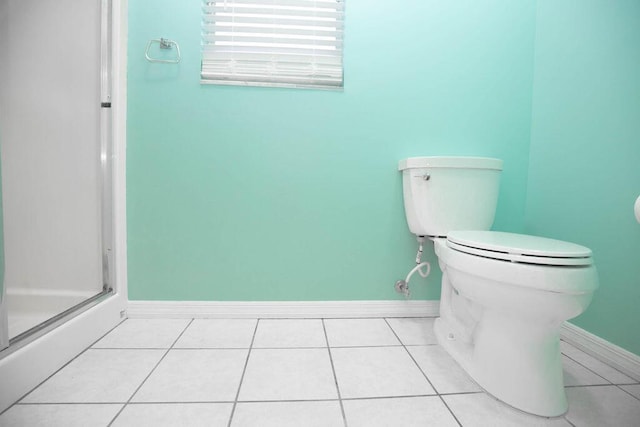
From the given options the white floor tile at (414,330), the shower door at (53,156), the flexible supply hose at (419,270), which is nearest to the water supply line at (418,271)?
the flexible supply hose at (419,270)

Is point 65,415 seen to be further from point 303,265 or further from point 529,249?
point 529,249

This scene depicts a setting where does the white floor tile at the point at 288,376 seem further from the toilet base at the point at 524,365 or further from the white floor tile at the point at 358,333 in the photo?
the toilet base at the point at 524,365

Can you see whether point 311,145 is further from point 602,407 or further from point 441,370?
point 602,407

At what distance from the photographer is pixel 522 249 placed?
688mm

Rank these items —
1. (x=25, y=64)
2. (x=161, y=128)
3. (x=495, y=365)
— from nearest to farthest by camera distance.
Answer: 1. (x=495, y=365)
2. (x=25, y=64)
3. (x=161, y=128)

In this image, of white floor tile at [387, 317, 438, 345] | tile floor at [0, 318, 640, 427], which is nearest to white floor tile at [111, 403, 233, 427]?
tile floor at [0, 318, 640, 427]

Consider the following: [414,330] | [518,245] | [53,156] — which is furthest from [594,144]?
[53,156]

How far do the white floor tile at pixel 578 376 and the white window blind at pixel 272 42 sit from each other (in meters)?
1.36

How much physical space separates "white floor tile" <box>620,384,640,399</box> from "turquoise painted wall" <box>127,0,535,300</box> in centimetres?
65

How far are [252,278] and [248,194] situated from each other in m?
0.38

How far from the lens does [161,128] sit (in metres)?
1.18

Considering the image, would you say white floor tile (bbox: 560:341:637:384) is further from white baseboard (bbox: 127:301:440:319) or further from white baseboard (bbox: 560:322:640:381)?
white baseboard (bbox: 127:301:440:319)

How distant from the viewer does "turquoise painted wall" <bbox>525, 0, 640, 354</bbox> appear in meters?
0.95

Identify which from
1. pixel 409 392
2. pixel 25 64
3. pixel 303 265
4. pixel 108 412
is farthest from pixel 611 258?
pixel 25 64
